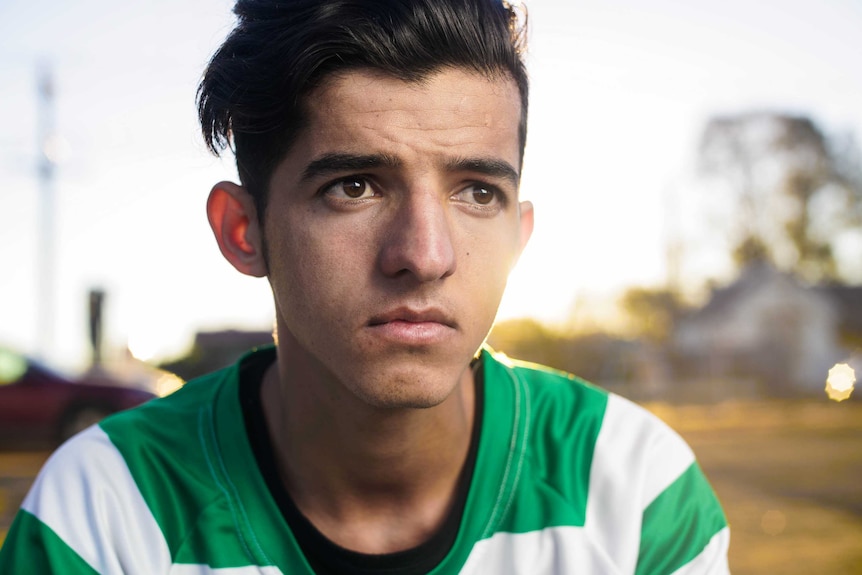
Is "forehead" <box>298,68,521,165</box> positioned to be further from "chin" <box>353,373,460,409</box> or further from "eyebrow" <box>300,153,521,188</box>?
"chin" <box>353,373,460,409</box>

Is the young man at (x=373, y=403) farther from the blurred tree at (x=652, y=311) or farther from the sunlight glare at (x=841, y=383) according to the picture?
the blurred tree at (x=652, y=311)

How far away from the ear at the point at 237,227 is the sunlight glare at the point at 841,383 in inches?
1480

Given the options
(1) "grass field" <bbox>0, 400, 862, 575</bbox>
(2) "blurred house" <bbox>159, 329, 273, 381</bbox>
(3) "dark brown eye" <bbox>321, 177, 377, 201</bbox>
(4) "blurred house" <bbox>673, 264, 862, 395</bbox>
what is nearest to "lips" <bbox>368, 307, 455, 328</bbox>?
(3) "dark brown eye" <bbox>321, 177, 377, 201</bbox>

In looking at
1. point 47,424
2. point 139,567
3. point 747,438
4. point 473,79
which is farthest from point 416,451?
point 747,438

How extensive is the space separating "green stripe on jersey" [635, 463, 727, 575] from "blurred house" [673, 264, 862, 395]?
44499mm

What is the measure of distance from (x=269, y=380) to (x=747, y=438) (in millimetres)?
15464

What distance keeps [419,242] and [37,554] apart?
1248mm

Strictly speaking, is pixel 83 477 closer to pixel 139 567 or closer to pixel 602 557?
pixel 139 567

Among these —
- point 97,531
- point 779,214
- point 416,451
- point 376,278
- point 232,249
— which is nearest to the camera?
point 376,278

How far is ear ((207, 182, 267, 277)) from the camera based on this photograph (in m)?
2.37

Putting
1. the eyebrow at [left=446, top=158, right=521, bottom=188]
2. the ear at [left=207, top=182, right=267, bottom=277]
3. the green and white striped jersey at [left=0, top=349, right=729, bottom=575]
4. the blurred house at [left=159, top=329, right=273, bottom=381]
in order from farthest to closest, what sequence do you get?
the blurred house at [left=159, top=329, right=273, bottom=381]
the ear at [left=207, top=182, right=267, bottom=277]
the green and white striped jersey at [left=0, top=349, right=729, bottom=575]
the eyebrow at [left=446, top=158, right=521, bottom=188]

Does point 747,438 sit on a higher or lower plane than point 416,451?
lower

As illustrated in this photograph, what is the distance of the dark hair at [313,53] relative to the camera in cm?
Result: 208

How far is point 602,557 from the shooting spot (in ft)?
7.11
